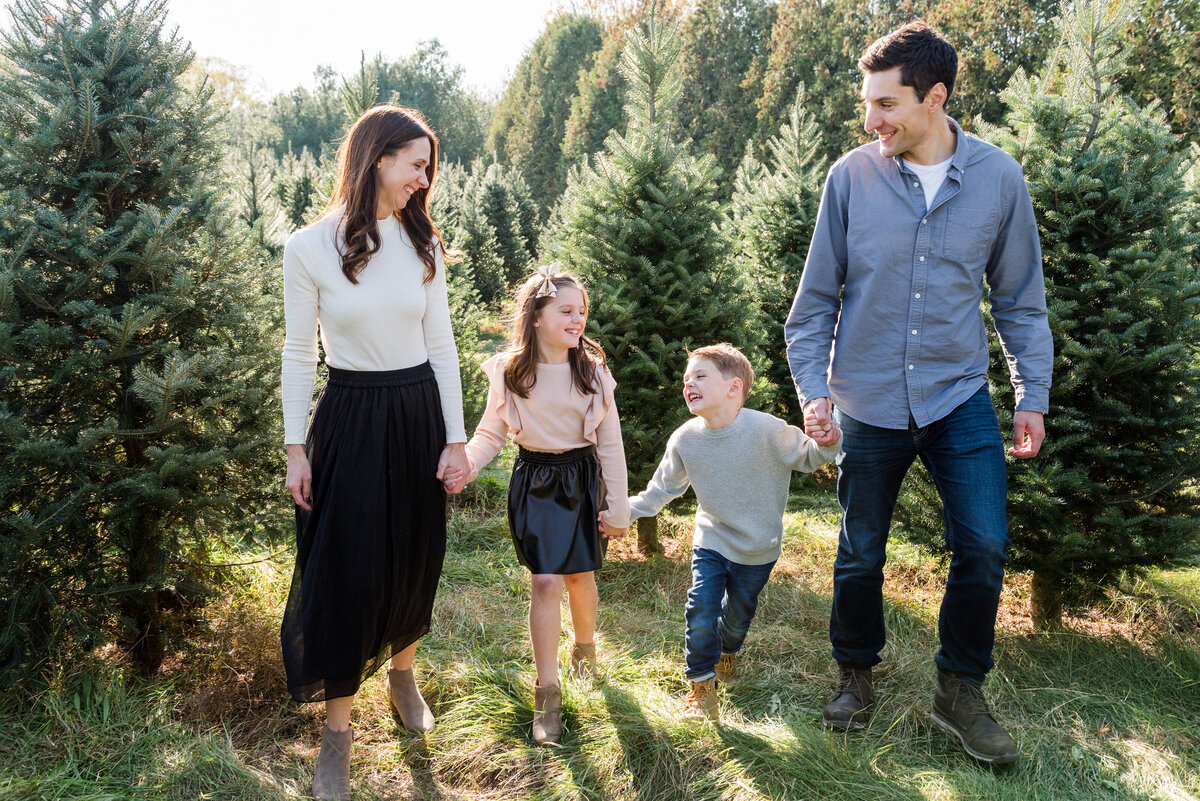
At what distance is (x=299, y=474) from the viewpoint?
2629 mm

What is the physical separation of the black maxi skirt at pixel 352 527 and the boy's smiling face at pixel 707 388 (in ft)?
3.22

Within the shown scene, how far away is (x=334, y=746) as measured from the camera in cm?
262

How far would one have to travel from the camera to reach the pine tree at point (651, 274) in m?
4.36

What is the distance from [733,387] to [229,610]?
2.52 metres

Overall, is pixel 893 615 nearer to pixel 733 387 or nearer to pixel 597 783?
pixel 733 387

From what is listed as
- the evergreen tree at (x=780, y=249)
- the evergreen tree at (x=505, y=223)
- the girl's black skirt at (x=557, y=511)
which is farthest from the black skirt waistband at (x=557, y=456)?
the evergreen tree at (x=505, y=223)

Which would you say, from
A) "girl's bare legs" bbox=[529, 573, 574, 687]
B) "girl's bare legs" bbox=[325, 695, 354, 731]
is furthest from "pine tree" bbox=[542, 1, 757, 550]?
"girl's bare legs" bbox=[325, 695, 354, 731]

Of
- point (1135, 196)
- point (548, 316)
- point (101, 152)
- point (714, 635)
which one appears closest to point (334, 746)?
point (714, 635)

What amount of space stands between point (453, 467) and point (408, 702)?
0.93 m

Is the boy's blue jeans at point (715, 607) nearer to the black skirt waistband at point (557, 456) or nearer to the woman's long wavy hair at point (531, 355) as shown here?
the black skirt waistband at point (557, 456)

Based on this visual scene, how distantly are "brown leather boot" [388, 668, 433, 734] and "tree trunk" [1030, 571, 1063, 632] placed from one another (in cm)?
269

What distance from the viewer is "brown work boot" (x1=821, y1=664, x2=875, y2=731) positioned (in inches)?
111

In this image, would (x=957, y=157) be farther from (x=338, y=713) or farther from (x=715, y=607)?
(x=338, y=713)

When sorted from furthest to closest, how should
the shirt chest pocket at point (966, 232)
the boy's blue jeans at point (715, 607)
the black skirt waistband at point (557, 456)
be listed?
1. the black skirt waistband at point (557, 456)
2. the boy's blue jeans at point (715, 607)
3. the shirt chest pocket at point (966, 232)
